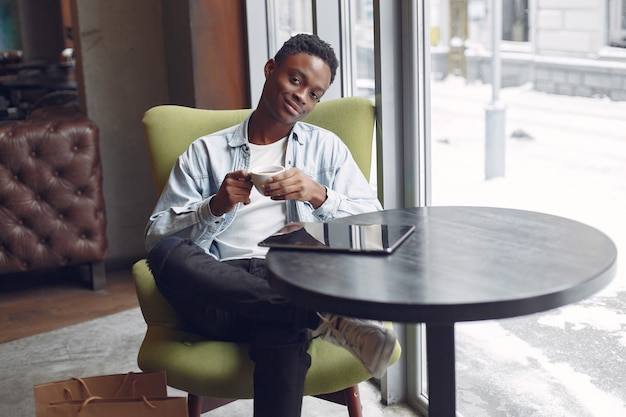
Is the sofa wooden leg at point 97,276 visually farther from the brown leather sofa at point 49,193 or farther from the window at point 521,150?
the window at point 521,150

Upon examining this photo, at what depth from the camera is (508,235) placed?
1447mm

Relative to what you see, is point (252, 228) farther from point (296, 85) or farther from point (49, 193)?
point (49, 193)

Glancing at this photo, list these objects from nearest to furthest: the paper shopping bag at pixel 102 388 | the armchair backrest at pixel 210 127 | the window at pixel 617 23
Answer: the window at pixel 617 23 < the paper shopping bag at pixel 102 388 < the armchair backrest at pixel 210 127

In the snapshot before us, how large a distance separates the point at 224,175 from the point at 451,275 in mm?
912

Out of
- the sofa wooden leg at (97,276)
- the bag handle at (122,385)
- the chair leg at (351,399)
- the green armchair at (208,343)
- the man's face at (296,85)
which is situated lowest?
the sofa wooden leg at (97,276)

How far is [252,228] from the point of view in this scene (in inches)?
76.9

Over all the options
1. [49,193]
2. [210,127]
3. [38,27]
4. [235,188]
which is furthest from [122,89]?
[38,27]

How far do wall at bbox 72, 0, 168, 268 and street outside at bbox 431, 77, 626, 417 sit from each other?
1.87 m

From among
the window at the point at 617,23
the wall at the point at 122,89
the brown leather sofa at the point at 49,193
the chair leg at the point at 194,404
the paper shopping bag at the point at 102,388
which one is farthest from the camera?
the wall at the point at 122,89

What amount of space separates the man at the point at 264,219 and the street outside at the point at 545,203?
28cm

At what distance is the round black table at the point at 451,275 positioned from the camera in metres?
1.12

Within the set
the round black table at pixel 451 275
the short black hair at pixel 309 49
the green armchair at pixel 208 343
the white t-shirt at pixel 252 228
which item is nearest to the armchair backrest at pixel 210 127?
the green armchair at pixel 208 343

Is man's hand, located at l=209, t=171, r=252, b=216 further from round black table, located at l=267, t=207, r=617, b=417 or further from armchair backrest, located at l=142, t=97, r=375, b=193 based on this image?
armchair backrest, located at l=142, t=97, r=375, b=193

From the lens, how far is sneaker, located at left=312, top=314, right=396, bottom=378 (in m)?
1.39
